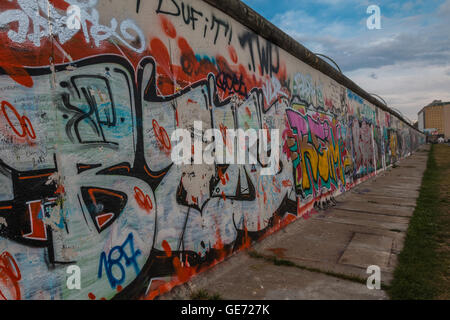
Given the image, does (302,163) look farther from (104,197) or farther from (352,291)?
(104,197)

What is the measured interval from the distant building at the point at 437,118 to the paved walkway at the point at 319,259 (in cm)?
11653

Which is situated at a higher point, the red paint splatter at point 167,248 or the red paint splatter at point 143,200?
the red paint splatter at point 143,200

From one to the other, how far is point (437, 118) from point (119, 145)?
127 meters

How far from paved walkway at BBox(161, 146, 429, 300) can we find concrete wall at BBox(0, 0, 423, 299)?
23 cm

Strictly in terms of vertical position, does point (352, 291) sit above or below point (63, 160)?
below

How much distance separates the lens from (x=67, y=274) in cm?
214

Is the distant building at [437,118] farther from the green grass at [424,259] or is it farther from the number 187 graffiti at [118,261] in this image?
the number 187 graffiti at [118,261]

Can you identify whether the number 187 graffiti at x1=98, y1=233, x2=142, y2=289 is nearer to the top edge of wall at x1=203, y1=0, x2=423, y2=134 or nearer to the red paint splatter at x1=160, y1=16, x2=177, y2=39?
the red paint splatter at x1=160, y1=16, x2=177, y2=39

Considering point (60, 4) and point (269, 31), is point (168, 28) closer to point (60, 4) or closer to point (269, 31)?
point (60, 4)

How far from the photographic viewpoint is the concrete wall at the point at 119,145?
194 cm

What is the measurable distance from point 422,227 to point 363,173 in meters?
6.68

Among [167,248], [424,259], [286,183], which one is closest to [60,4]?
[167,248]

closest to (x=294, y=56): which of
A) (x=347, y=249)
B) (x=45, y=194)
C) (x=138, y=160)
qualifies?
(x=347, y=249)

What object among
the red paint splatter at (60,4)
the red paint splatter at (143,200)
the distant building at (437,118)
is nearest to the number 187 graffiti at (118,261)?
the red paint splatter at (143,200)
